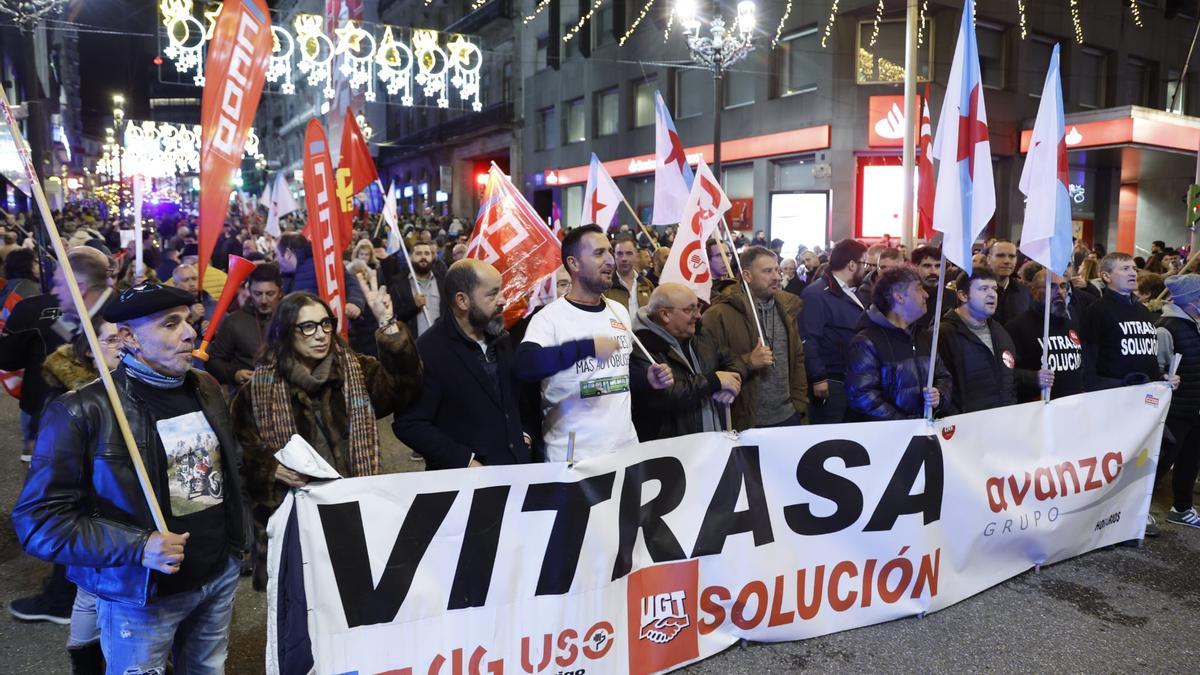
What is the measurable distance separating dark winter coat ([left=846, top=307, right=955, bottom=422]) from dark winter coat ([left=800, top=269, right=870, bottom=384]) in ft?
3.83

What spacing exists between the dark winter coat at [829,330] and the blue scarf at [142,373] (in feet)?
15.0

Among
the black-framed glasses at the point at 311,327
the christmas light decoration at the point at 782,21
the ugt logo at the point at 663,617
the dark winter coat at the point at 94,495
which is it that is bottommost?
the ugt logo at the point at 663,617

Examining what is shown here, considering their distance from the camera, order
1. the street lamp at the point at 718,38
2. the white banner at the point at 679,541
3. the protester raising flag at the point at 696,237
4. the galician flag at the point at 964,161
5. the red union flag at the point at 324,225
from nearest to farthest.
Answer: the white banner at the point at 679,541 < the red union flag at the point at 324,225 < the galician flag at the point at 964,161 < the protester raising flag at the point at 696,237 < the street lamp at the point at 718,38

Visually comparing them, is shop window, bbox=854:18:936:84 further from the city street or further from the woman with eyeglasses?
the woman with eyeglasses

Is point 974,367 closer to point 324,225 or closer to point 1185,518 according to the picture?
point 1185,518

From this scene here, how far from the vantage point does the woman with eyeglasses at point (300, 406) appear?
11.1 feet

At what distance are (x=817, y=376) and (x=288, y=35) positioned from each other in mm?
14794

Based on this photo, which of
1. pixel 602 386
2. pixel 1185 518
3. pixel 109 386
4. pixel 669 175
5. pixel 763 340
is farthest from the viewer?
pixel 669 175

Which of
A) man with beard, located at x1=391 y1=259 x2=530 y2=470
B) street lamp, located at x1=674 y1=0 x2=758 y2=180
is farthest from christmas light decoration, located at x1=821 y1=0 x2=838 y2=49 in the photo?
man with beard, located at x1=391 y1=259 x2=530 y2=470

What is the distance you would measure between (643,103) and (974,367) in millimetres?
25281


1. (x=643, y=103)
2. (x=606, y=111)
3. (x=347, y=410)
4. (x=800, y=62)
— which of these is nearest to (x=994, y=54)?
(x=800, y=62)

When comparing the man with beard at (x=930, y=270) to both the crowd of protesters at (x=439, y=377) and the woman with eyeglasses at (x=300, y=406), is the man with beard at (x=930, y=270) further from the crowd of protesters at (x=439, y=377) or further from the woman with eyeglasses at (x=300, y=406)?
the woman with eyeglasses at (x=300, y=406)

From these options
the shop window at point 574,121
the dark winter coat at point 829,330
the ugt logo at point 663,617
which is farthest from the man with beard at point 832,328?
the shop window at point 574,121

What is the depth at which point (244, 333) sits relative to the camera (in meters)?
5.81
